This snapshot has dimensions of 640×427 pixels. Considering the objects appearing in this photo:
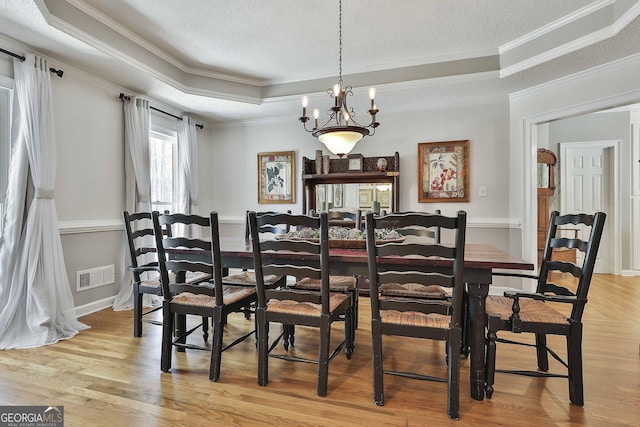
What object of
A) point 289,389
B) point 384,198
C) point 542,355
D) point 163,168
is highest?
point 163,168

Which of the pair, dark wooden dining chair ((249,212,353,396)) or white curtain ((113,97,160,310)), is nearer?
dark wooden dining chair ((249,212,353,396))

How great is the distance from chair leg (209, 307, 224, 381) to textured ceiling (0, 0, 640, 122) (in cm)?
236

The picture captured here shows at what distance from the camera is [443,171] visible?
14.3 feet

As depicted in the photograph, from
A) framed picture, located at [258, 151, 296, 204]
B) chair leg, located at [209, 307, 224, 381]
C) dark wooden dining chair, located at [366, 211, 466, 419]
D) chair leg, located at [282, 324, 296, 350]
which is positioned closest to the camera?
dark wooden dining chair, located at [366, 211, 466, 419]

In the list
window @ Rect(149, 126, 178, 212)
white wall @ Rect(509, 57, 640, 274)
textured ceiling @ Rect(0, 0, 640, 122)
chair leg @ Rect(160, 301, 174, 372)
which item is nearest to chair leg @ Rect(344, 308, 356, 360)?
chair leg @ Rect(160, 301, 174, 372)

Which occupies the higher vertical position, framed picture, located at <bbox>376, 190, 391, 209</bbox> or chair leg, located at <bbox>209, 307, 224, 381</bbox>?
framed picture, located at <bbox>376, 190, 391, 209</bbox>

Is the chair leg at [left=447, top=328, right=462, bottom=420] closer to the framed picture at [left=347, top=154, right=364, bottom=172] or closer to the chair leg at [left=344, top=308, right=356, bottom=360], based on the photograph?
the chair leg at [left=344, top=308, right=356, bottom=360]

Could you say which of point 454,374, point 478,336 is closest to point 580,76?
point 478,336

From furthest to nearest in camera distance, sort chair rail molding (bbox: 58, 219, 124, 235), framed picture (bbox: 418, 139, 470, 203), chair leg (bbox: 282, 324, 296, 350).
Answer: framed picture (bbox: 418, 139, 470, 203)
chair rail molding (bbox: 58, 219, 124, 235)
chair leg (bbox: 282, 324, 296, 350)

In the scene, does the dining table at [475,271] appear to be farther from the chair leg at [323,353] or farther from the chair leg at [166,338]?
the chair leg at [166,338]

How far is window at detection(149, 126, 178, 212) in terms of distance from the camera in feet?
14.3

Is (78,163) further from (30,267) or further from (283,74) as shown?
(283,74)

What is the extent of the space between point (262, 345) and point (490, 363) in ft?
4.14

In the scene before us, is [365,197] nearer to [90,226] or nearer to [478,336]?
[478,336]
